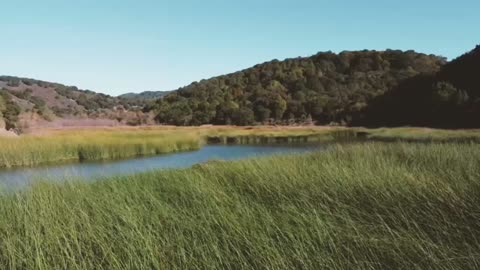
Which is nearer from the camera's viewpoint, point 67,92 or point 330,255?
point 330,255

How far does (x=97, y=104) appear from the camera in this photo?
104500 mm

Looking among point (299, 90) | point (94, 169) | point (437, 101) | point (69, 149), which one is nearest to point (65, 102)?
point (299, 90)

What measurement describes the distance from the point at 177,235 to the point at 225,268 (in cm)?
74

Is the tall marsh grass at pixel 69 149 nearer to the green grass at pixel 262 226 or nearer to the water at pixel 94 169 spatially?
the water at pixel 94 169

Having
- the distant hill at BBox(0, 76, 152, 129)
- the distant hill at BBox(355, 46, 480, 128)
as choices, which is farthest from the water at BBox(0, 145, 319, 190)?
the distant hill at BBox(0, 76, 152, 129)

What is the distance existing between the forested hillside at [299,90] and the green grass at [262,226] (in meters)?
61.1

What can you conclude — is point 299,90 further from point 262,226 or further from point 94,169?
point 262,226

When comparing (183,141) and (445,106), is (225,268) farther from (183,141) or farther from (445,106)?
(445,106)

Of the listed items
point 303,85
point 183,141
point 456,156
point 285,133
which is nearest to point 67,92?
point 303,85

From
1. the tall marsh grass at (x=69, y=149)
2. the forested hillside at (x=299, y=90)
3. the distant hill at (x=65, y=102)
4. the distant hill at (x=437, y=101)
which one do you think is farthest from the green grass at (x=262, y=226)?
the distant hill at (x=65, y=102)

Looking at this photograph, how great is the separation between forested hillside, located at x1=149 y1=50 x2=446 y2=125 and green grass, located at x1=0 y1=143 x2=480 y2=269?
6111cm

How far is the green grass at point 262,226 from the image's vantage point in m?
4.29

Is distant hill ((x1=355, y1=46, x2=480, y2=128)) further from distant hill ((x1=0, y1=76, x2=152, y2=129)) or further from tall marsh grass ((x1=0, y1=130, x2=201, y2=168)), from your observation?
distant hill ((x1=0, y1=76, x2=152, y2=129))

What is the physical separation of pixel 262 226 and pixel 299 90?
85944 millimetres
